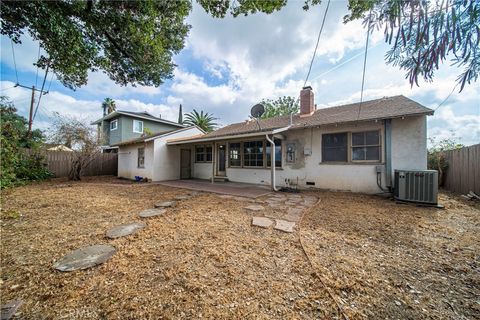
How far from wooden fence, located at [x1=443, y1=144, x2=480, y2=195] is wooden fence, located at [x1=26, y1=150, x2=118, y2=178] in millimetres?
19924

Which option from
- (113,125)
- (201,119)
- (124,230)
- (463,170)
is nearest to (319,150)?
(463,170)

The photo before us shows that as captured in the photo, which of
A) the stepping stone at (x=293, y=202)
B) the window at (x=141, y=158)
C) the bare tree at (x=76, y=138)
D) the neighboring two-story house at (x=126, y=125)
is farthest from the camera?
the neighboring two-story house at (x=126, y=125)

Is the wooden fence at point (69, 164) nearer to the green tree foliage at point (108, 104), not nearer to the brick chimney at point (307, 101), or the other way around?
the brick chimney at point (307, 101)

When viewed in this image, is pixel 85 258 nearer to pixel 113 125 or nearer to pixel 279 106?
pixel 113 125

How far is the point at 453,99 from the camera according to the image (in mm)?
3832

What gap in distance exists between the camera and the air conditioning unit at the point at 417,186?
4785 mm

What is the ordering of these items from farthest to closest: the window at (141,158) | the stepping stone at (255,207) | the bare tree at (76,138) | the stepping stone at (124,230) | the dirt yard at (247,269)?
1. the window at (141,158)
2. the bare tree at (76,138)
3. the stepping stone at (255,207)
4. the stepping stone at (124,230)
5. the dirt yard at (247,269)

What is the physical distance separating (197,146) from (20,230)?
8.69 meters

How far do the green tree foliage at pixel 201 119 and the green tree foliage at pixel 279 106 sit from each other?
26.5ft

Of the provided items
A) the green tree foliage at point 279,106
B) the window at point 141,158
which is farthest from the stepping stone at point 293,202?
the green tree foliage at point 279,106

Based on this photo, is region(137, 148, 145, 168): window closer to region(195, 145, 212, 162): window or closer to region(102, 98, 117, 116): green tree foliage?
region(195, 145, 212, 162): window

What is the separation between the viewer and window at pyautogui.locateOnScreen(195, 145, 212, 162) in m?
11.1

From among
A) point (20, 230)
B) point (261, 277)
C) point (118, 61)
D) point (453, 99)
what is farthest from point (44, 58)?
point (453, 99)

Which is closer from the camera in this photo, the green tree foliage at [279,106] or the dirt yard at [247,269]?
the dirt yard at [247,269]
